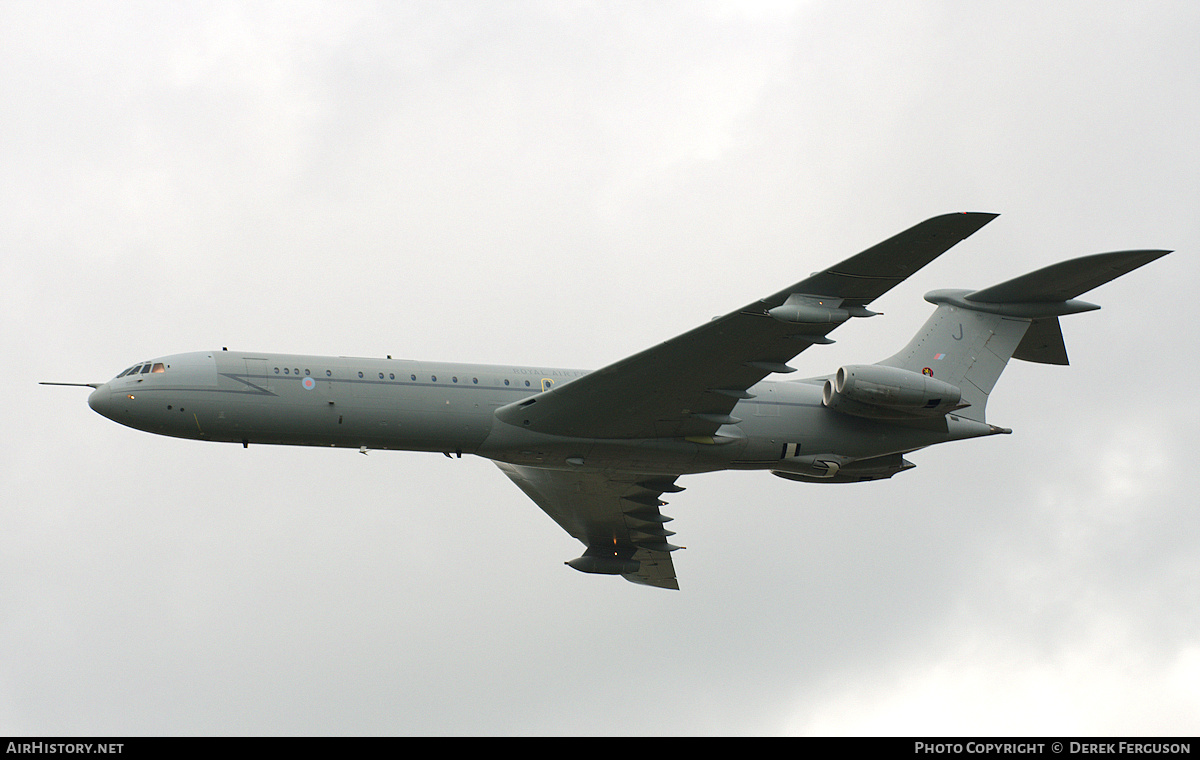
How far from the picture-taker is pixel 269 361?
30.8 m

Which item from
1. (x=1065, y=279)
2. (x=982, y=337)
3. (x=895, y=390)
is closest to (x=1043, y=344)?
(x=982, y=337)

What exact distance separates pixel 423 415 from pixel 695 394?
7.08 m

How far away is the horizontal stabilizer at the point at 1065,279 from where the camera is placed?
103 ft

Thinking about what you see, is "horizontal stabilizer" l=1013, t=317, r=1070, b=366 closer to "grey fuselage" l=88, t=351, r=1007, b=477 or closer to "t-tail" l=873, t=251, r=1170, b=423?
"t-tail" l=873, t=251, r=1170, b=423

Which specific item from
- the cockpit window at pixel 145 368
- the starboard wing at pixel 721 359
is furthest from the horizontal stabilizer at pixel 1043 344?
the cockpit window at pixel 145 368

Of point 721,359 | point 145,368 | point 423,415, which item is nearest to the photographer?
point 145,368

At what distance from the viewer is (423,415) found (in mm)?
30891

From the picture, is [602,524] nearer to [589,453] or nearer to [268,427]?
[589,453]

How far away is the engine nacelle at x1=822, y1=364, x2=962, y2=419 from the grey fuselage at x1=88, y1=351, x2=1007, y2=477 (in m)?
1.34

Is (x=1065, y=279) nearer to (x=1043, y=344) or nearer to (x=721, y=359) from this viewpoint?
(x=1043, y=344)

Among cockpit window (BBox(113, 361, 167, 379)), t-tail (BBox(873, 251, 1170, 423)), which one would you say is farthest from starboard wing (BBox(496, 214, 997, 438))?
cockpit window (BBox(113, 361, 167, 379))

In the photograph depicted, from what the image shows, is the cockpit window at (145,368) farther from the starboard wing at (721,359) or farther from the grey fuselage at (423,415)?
the starboard wing at (721,359)

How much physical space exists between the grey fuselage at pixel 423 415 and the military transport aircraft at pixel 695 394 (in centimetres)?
4

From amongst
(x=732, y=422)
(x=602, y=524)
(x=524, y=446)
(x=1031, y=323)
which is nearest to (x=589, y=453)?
(x=524, y=446)
